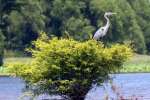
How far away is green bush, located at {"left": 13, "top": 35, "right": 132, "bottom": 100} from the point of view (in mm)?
24625

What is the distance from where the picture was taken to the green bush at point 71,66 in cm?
2462

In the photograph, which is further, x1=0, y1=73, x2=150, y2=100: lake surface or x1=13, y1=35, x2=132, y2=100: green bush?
x1=0, y1=73, x2=150, y2=100: lake surface

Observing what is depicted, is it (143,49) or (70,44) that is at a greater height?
(70,44)

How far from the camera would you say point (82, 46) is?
24.7 m

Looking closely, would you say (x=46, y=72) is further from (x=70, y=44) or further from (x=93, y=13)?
(x=93, y=13)

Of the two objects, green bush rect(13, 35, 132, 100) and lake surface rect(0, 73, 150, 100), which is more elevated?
green bush rect(13, 35, 132, 100)

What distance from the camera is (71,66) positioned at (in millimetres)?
24578

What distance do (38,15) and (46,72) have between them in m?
71.0

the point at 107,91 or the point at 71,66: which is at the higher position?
the point at 71,66

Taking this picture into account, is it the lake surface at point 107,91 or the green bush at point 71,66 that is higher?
the green bush at point 71,66

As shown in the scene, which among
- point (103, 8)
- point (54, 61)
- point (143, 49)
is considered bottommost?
point (143, 49)

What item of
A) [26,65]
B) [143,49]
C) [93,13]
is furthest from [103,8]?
[26,65]

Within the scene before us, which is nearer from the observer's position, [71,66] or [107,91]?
[71,66]

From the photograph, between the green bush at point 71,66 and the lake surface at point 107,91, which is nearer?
the green bush at point 71,66
